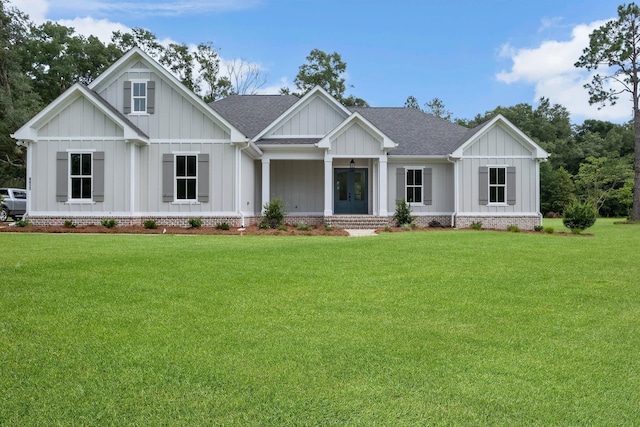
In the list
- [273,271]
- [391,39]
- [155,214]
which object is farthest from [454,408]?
[391,39]

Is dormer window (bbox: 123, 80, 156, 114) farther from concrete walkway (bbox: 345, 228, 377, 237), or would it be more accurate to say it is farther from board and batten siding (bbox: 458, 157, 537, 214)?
board and batten siding (bbox: 458, 157, 537, 214)

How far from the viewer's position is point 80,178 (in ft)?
54.4

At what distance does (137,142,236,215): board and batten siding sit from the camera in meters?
17.0

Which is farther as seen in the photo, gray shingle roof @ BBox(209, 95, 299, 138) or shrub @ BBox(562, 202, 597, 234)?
gray shingle roof @ BBox(209, 95, 299, 138)

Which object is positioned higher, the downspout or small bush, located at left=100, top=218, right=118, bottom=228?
the downspout

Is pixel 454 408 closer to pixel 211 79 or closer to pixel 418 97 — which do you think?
pixel 211 79

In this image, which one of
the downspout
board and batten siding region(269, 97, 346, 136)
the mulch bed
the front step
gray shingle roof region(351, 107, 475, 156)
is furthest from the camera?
gray shingle roof region(351, 107, 475, 156)

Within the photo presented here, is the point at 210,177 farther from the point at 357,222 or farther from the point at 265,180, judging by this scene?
the point at 357,222

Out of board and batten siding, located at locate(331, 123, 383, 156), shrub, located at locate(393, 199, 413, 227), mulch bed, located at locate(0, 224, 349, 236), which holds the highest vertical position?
board and batten siding, located at locate(331, 123, 383, 156)

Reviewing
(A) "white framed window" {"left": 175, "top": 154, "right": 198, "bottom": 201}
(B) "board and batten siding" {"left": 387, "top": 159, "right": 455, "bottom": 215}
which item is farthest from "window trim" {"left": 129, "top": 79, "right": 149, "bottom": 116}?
(B) "board and batten siding" {"left": 387, "top": 159, "right": 455, "bottom": 215}

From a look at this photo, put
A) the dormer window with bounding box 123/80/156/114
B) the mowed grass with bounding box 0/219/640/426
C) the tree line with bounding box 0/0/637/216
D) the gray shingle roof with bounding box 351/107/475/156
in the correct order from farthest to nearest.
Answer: the tree line with bounding box 0/0/637/216 < the gray shingle roof with bounding box 351/107/475/156 < the dormer window with bounding box 123/80/156/114 < the mowed grass with bounding box 0/219/640/426

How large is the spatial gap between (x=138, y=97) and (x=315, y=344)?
15.8 m

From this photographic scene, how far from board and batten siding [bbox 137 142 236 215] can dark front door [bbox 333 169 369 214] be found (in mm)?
5239

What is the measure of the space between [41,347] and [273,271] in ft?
12.9
